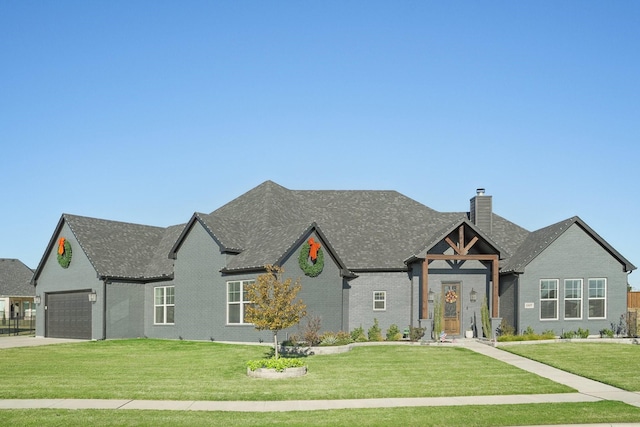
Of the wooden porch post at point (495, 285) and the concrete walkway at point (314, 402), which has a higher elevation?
the wooden porch post at point (495, 285)

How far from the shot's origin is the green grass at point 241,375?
16281 millimetres

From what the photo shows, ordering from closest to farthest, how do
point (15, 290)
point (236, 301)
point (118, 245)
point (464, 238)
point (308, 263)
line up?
point (308, 263)
point (236, 301)
point (464, 238)
point (118, 245)
point (15, 290)

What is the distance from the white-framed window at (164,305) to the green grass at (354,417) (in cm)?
2009

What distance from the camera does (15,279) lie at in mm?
63250

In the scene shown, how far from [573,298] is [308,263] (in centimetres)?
1286

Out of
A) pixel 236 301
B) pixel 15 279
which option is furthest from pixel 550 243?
pixel 15 279

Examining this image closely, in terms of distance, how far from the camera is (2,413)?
1377 centimetres

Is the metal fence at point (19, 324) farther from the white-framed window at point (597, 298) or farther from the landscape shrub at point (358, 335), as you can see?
the white-framed window at point (597, 298)

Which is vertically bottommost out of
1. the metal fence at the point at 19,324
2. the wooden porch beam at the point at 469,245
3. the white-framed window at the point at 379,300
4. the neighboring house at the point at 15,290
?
the metal fence at the point at 19,324

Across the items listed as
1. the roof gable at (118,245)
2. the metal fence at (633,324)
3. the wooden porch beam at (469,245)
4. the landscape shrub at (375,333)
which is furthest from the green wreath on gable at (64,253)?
the metal fence at (633,324)

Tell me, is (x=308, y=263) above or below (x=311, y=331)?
above

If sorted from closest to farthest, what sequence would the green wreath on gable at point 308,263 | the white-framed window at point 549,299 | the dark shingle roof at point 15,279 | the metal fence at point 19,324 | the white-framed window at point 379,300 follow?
the green wreath on gable at point 308,263
the white-framed window at point 549,299
the white-framed window at point 379,300
the metal fence at point 19,324
the dark shingle roof at point 15,279

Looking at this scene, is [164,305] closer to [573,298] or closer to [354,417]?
[573,298]

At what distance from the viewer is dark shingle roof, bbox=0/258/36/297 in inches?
2409
